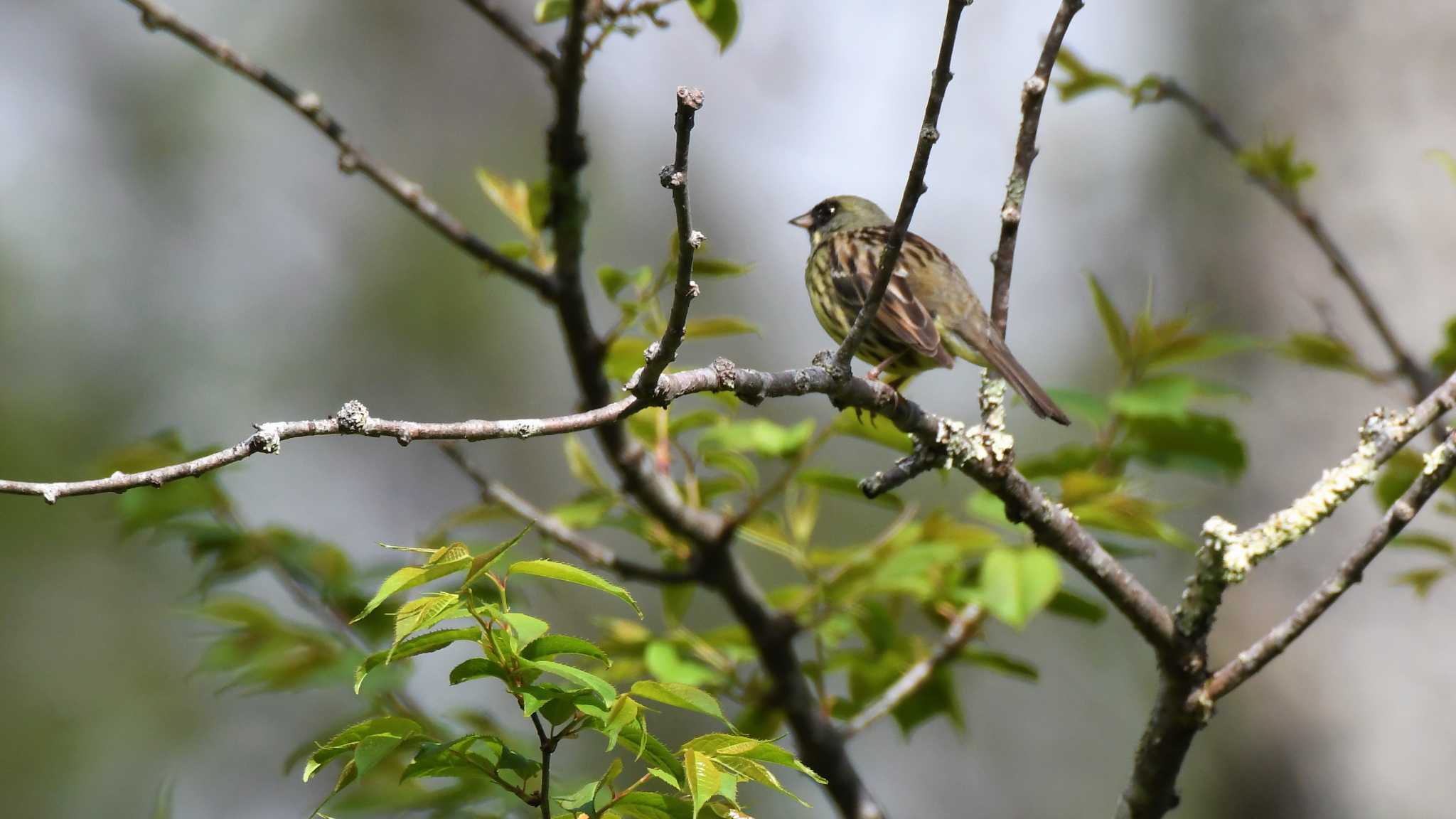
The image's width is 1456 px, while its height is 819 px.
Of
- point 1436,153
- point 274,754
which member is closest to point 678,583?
point 1436,153

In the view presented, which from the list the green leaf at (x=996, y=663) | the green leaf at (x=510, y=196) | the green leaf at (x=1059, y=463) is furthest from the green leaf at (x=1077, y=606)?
the green leaf at (x=510, y=196)

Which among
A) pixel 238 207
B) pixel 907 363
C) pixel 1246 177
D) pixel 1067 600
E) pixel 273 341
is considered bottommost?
pixel 1067 600

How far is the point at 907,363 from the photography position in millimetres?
3514

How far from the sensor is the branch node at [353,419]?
4.33ft

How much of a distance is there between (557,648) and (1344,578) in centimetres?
117

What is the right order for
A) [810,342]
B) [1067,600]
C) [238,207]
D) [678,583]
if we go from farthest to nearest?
[238,207] → [810,342] → [678,583] → [1067,600]

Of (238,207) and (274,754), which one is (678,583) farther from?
(238,207)

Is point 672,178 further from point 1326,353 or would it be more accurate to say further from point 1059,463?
point 1326,353

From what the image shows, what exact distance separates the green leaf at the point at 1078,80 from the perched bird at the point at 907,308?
58 cm

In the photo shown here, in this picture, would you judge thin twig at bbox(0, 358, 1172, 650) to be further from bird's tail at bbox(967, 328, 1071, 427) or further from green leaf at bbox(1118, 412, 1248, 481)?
Result: green leaf at bbox(1118, 412, 1248, 481)

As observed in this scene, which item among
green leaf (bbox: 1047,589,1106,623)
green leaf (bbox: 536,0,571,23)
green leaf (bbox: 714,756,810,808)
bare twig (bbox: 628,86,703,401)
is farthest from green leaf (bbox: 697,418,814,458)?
green leaf (bbox: 714,756,810,808)

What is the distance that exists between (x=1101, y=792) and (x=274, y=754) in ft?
23.4

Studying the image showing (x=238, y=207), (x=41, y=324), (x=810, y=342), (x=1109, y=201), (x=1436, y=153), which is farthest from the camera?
(x=238, y=207)

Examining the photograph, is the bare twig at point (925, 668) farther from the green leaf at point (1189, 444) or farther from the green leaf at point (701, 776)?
the green leaf at point (701, 776)
